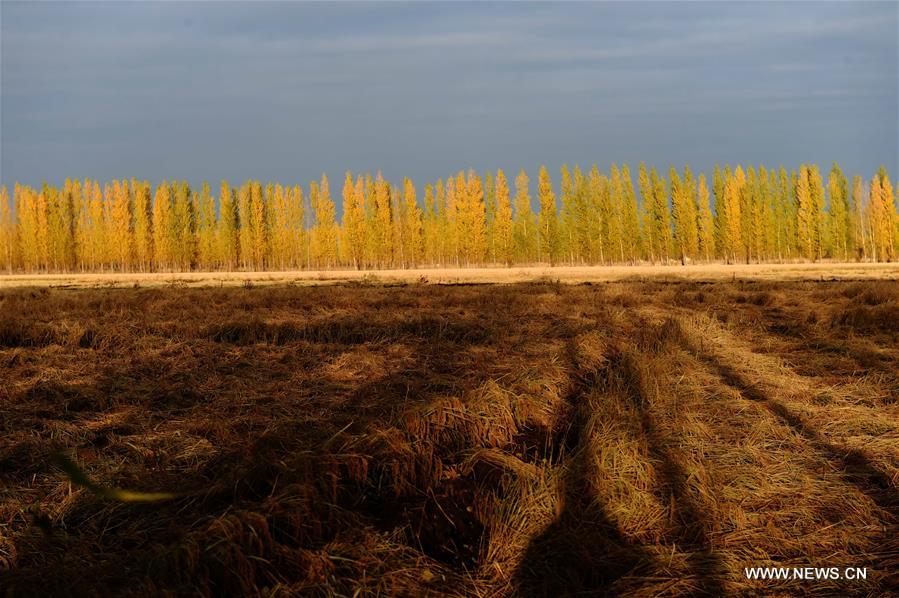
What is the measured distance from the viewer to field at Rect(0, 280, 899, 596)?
8.64ft

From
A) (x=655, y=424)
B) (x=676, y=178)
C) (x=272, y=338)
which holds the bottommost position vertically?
(x=655, y=424)

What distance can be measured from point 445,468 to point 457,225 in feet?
221

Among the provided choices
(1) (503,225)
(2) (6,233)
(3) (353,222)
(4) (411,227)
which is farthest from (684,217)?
(2) (6,233)

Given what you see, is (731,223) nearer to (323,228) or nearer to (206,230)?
(323,228)

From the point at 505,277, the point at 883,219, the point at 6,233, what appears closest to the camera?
the point at 505,277

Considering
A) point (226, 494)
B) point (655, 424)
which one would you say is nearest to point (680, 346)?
point (655, 424)

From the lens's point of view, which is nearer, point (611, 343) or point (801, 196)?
point (611, 343)

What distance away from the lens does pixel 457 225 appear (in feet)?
230

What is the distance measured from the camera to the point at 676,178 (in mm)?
69312

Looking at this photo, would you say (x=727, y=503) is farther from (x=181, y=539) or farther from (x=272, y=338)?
(x=272, y=338)

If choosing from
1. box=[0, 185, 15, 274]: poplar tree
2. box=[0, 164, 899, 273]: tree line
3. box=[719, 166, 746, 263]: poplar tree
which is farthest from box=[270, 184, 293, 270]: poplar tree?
box=[719, 166, 746, 263]: poplar tree

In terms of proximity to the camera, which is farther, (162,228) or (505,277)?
(162,228)

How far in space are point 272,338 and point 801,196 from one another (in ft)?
229

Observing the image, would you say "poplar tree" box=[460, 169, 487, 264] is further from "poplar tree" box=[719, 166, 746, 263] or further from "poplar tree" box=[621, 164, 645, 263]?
"poplar tree" box=[719, 166, 746, 263]
